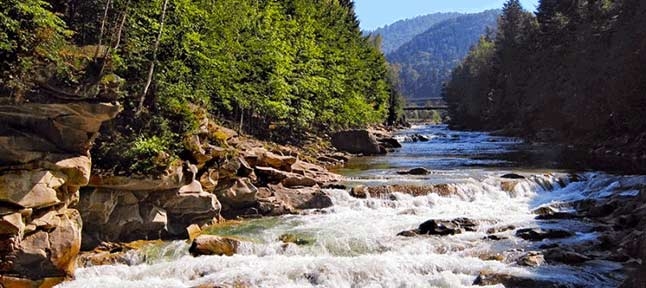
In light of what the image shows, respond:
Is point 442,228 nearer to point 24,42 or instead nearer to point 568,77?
point 24,42

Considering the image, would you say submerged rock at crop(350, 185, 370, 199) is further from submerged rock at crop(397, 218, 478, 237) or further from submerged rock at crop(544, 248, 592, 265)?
submerged rock at crop(544, 248, 592, 265)

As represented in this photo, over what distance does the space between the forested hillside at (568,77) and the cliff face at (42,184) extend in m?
35.1

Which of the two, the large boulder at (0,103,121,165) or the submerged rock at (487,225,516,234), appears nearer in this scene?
the large boulder at (0,103,121,165)

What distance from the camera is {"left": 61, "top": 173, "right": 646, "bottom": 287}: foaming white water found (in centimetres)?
1445

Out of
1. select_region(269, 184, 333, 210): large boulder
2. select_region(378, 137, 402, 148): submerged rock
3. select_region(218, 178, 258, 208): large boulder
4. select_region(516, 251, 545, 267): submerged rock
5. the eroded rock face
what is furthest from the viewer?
select_region(378, 137, 402, 148): submerged rock

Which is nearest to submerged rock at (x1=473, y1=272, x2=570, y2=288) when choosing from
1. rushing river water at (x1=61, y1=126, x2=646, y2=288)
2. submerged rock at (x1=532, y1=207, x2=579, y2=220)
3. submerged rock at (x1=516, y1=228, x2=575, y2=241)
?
rushing river water at (x1=61, y1=126, x2=646, y2=288)

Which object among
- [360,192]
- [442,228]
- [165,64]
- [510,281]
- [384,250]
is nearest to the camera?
[510,281]

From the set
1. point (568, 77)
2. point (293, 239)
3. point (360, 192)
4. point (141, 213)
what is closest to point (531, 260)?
point (293, 239)

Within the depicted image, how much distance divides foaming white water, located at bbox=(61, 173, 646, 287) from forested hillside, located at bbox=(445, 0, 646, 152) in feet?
69.3

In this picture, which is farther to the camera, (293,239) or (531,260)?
(293,239)

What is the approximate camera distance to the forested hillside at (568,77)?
41406mm

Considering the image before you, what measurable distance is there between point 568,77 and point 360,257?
52.1 meters

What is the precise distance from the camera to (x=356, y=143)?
154 feet

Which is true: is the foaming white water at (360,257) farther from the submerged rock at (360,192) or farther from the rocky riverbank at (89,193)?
the rocky riverbank at (89,193)
